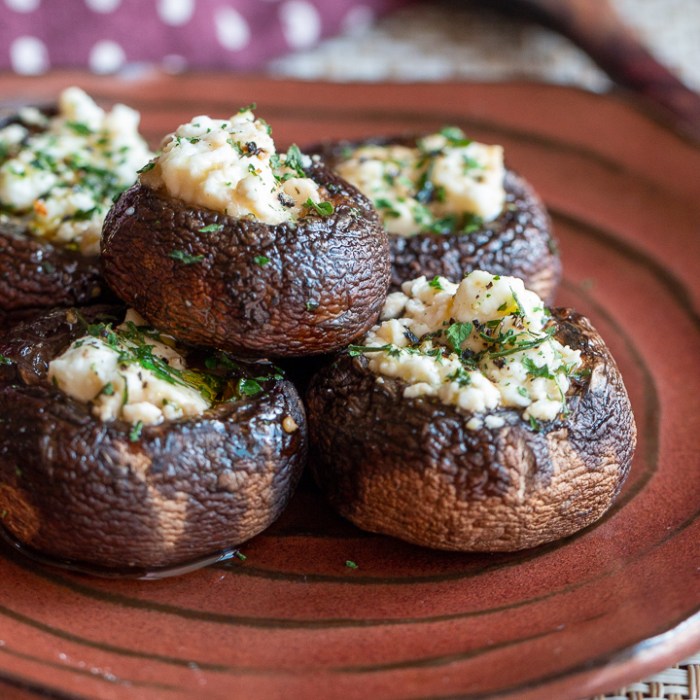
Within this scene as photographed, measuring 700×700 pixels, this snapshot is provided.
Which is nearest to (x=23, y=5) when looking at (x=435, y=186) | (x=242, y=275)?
(x=435, y=186)

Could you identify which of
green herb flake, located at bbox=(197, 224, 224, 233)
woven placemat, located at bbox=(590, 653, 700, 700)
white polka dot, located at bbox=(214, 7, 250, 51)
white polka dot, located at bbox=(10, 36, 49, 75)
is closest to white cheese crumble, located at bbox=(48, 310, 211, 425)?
green herb flake, located at bbox=(197, 224, 224, 233)

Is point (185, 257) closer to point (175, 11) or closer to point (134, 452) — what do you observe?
point (134, 452)

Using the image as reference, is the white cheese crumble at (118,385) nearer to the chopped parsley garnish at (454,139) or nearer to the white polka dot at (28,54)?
the chopped parsley garnish at (454,139)

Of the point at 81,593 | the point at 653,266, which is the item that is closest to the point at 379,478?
the point at 81,593

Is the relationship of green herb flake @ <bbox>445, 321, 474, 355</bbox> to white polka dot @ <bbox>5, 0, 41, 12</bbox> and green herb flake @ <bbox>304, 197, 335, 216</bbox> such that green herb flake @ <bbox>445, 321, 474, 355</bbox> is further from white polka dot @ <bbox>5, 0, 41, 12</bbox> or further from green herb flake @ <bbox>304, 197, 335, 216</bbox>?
white polka dot @ <bbox>5, 0, 41, 12</bbox>

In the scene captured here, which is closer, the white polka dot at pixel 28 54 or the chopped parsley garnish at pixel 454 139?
the chopped parsley garnish at pixel 454 139

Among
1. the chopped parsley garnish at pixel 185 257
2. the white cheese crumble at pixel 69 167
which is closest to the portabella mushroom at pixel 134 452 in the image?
the chopped parsley garnish at pixel 185 257
